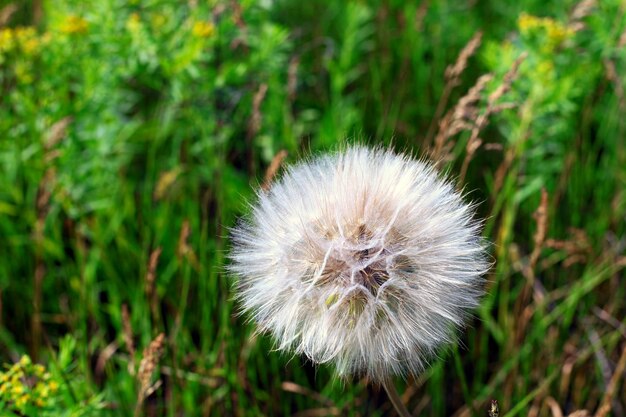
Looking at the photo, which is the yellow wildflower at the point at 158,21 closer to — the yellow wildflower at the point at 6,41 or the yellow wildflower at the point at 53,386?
the yellow wildflower at the point at 6,41

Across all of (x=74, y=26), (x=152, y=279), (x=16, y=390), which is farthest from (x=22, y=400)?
(x=74, y=26)

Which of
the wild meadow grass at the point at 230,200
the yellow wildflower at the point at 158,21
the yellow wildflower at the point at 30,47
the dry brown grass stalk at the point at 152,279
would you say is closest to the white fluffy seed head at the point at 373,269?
the dry brown grass stalk at the point at 152,279

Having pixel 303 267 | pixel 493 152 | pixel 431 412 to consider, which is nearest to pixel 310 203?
pixel 303 267

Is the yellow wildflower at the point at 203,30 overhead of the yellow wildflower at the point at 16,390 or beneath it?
overhead

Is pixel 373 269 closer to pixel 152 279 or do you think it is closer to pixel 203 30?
pixel 152 279

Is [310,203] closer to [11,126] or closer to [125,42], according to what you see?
[125,42]
